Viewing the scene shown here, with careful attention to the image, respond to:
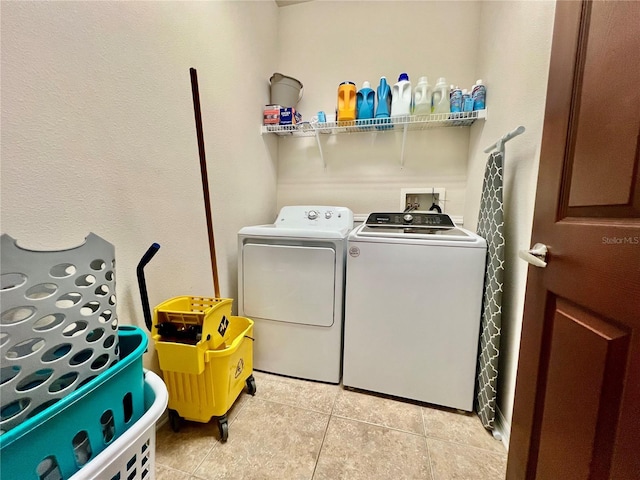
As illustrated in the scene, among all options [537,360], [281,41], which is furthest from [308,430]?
[281,41]

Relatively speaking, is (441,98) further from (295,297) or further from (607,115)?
(295,297)

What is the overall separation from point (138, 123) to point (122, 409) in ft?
3.44

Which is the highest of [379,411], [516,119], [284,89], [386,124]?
[284,89]

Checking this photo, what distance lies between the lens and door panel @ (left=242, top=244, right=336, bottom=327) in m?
1.50

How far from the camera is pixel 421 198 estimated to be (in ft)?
6.82

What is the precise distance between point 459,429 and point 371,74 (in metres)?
2.46

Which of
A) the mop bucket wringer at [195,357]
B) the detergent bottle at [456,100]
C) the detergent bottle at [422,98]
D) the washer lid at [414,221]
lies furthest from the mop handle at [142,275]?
the detergent bottle at [456,100]

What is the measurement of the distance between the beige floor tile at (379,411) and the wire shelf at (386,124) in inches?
70.9

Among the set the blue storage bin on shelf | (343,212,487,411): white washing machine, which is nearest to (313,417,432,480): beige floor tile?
(343,212,487,411): white washing machine

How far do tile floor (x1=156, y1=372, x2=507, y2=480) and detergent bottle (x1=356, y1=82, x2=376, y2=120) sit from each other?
1.90 meters

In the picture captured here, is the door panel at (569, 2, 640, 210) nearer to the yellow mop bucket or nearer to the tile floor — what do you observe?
the tile floor

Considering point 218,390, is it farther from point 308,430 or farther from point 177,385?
point 308,430

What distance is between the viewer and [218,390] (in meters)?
1.15

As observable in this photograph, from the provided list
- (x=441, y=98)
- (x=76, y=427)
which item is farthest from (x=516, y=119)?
(x=76, y=427)
